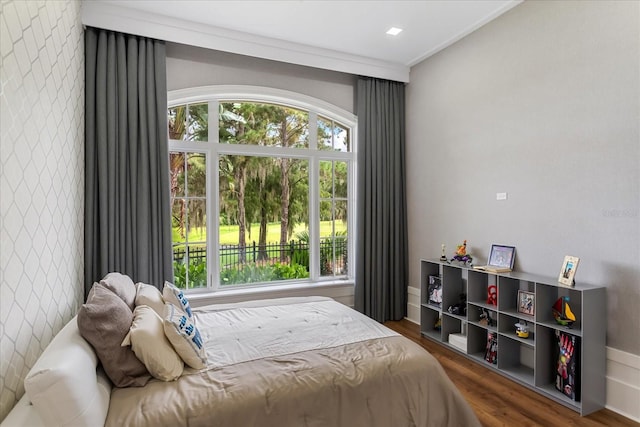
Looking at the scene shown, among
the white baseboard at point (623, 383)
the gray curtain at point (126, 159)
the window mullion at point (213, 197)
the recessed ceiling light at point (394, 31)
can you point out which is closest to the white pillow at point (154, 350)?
the gray curtain at point (126, 159)

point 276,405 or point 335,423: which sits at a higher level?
point 276,405

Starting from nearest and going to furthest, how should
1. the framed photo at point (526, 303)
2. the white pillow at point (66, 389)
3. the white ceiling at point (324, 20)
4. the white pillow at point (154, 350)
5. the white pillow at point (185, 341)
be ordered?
1. the white pillow at point (66, 389)
2. the white pillow at point (154, 350)
3. the white pillow at point (185, 341)
4. the framed photo at point (526, 303)
5. the white ceiling at point (324, 20)

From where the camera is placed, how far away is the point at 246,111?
3.97 m

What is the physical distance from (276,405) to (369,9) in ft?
9.87

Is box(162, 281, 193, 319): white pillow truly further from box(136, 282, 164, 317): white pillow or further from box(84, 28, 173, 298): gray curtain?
box(84, 28, 173, 298): gray curtain

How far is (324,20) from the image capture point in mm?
3299

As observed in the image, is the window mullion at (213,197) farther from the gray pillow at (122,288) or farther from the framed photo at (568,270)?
the framed photo at (568,270)

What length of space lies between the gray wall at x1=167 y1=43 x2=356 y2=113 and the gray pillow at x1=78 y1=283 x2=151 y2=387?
2.51 metres

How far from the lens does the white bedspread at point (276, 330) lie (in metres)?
2.04

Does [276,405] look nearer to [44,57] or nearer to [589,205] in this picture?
[44,57]

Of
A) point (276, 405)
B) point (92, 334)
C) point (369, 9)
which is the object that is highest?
point (369, 9)

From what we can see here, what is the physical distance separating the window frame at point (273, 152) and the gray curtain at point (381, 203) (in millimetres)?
205

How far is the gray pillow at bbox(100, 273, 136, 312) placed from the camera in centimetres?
205

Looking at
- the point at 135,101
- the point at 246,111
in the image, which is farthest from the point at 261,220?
the point at 135,101
